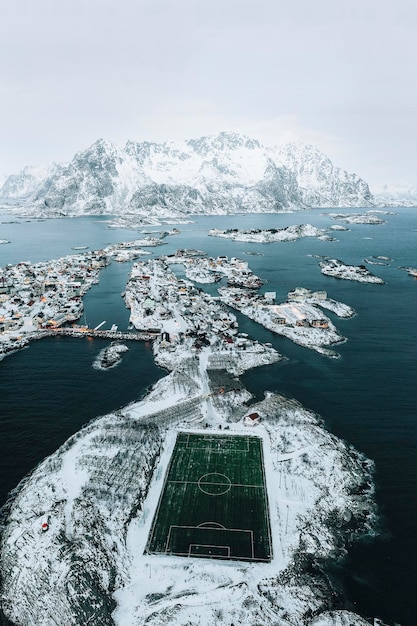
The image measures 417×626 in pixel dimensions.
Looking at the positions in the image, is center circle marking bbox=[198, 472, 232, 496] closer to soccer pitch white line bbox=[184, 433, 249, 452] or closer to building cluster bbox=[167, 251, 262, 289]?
soccer pitch white line bbox=[184, 433, 249, 452]

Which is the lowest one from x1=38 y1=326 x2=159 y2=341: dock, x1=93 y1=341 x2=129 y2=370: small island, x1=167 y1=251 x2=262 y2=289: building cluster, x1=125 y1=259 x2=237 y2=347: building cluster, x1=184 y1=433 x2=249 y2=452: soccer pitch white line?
x1=184 y1=433 x2=249 y2=452: soccer pitch white line

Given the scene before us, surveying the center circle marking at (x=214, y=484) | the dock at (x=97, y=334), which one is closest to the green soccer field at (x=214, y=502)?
the center circle marking at (x=214, y=484)

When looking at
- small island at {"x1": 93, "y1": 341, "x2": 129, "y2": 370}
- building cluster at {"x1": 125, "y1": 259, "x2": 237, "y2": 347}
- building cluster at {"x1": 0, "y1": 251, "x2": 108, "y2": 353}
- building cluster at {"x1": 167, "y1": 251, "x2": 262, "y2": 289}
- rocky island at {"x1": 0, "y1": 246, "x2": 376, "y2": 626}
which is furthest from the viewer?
building cluster at {"x1": 167, "y1": 251, "x2": 262, "y2": 289}

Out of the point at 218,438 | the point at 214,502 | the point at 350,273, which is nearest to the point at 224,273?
the point at 350,273

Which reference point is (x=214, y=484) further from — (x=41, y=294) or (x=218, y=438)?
(x=41, y=294)

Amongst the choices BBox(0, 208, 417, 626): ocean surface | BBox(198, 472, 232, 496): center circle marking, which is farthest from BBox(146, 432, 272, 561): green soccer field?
BBox(0, 208, 417, 626): ocean surface

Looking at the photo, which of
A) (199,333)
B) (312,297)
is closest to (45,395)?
(199,333)

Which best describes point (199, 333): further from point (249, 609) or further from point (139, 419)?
point (249, 609)
